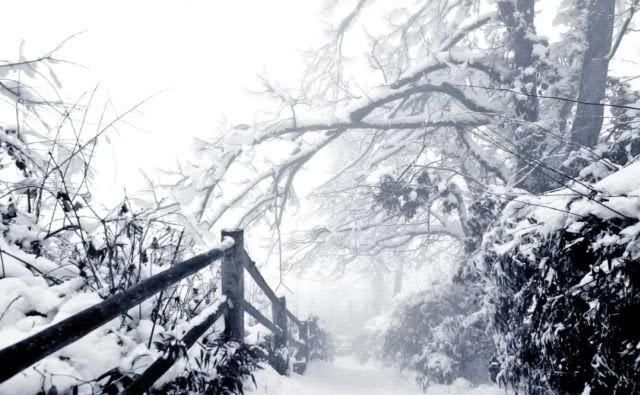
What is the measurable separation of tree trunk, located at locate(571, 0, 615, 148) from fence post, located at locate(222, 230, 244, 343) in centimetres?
583

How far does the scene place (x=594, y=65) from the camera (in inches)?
236

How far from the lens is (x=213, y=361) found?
7.21 feet

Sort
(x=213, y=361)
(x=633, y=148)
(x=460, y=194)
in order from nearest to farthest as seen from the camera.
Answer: (x=213, y=361)
(x=633, y=148)
(x=460, y=194)

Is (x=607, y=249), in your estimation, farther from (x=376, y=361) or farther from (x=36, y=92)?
(x=376, y=361)

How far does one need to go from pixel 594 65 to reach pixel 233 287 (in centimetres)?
682

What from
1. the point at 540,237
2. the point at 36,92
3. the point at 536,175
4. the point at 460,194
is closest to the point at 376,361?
the point at 460,194

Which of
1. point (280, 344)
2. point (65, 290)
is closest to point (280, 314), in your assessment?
point (280, 344)

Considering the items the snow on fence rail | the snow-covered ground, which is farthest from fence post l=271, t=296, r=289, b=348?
the snow on fence rail

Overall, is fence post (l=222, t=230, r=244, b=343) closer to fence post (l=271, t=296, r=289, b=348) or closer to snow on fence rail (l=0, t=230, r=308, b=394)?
snow on fence rail (l=0, t=230, r=308, b=394)

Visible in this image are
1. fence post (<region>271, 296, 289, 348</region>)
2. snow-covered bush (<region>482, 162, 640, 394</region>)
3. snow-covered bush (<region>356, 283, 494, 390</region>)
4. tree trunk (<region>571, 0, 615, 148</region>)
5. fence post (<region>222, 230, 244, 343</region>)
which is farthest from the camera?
snow-covered bush (<region>356, 283, 494, 390</region>)

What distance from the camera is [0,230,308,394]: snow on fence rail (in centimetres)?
97

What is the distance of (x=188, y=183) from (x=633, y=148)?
6.68 m

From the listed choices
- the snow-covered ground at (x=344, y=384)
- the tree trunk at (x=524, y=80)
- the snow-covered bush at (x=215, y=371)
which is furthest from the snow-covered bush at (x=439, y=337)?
the snow-covered bush at (x=215, y=371)

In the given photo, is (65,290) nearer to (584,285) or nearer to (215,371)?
(215,371)
